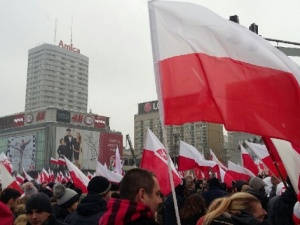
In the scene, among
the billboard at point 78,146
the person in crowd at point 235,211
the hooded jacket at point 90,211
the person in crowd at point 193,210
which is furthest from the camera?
the billboard at point 78,146

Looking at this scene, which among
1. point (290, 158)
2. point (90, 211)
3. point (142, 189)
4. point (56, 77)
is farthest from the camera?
point (56, 77)

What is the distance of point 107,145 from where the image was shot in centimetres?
11444

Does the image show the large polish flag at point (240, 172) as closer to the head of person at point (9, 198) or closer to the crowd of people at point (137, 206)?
the crowd of people at point (137, 206)

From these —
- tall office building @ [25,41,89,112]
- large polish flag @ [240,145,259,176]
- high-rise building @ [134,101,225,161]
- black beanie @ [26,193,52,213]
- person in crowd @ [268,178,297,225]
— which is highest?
tall office building @ [25,41,89,112]

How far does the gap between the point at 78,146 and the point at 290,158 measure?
106044mm

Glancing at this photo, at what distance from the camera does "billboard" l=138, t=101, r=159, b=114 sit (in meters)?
130

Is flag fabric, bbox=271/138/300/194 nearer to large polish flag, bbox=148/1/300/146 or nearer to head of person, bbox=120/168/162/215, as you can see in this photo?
large polish flag, bbox=148/1/300/146

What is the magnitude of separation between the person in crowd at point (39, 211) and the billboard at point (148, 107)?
123989mm

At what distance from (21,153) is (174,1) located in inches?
4314

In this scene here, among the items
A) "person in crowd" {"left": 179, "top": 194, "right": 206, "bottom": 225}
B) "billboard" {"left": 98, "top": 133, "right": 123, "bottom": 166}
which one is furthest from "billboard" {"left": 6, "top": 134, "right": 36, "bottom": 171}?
"person in crowd" {"left": 179, "top": 194, "right": 206, "bottom": 225}

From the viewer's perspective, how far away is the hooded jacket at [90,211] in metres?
4.53

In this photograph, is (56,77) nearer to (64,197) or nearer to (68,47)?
(68,47)

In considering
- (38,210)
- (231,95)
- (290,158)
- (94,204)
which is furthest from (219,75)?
(38,210)

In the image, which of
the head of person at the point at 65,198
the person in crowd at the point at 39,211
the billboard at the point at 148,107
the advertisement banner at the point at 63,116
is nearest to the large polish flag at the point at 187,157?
the head of person at the point at 65,198
